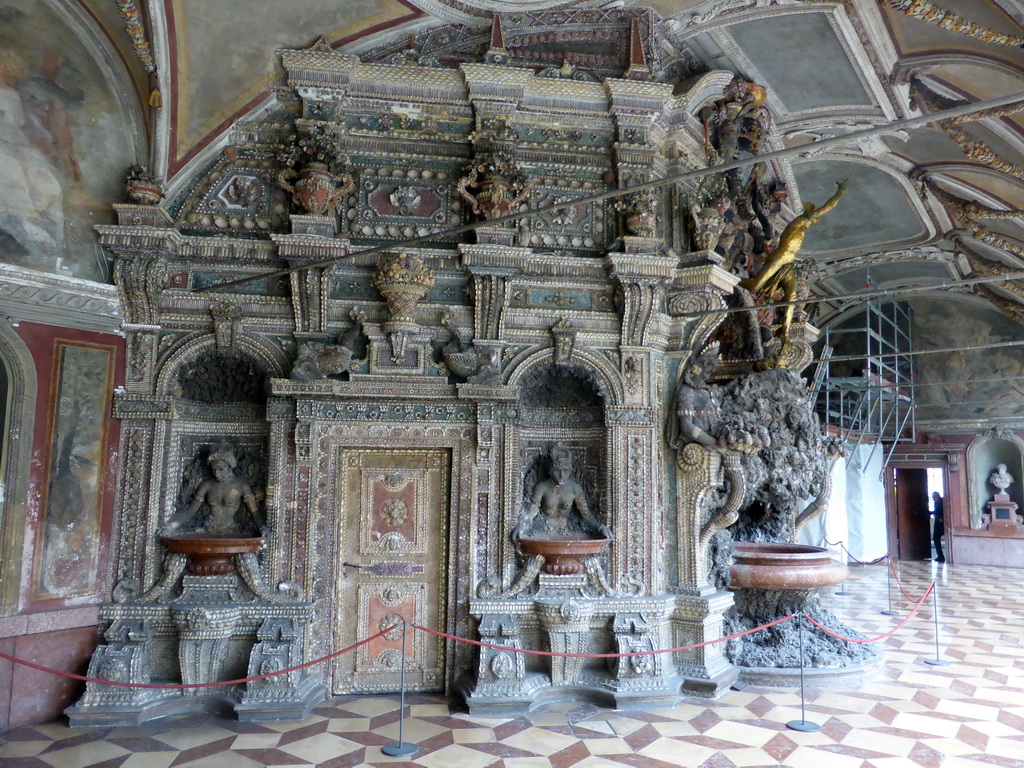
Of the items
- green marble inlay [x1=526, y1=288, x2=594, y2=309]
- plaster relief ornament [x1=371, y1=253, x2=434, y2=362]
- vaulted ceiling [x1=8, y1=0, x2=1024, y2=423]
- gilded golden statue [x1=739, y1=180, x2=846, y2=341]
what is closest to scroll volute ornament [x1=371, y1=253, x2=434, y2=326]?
plaster relief ornament [x1=371, y1=253, x2=434, y2=362]

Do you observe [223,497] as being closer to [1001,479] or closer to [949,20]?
[949,20]

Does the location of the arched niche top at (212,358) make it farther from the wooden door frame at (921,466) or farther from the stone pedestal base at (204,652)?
the wooden door frame at (921,466)

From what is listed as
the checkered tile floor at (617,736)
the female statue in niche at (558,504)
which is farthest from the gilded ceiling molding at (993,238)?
the female statue in niche at (558,504)

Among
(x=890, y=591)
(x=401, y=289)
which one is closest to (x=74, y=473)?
(x=401, y=289)

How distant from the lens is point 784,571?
7066 millimetres

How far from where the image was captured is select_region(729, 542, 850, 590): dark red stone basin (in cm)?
705

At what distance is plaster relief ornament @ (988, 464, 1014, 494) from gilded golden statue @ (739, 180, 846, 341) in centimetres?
1181

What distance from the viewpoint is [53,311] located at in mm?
5977

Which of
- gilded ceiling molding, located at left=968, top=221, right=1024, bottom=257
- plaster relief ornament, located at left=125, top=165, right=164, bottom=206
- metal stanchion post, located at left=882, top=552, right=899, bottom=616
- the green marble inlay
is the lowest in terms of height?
metal stanchion post, located at left=882, top=552, right=899, bottom=616

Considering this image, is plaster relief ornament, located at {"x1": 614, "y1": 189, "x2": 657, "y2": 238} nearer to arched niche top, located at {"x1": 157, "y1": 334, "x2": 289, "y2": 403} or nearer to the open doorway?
arched niche top, located at {"x1": 157, "y1": 334, "x2": 289, "y2": 403}

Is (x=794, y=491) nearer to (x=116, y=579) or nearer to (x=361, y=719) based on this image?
(x=361, y=719)

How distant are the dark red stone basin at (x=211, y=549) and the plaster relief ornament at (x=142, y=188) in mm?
2877

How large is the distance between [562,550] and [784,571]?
2.27 meters

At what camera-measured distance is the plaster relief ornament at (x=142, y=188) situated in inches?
247
